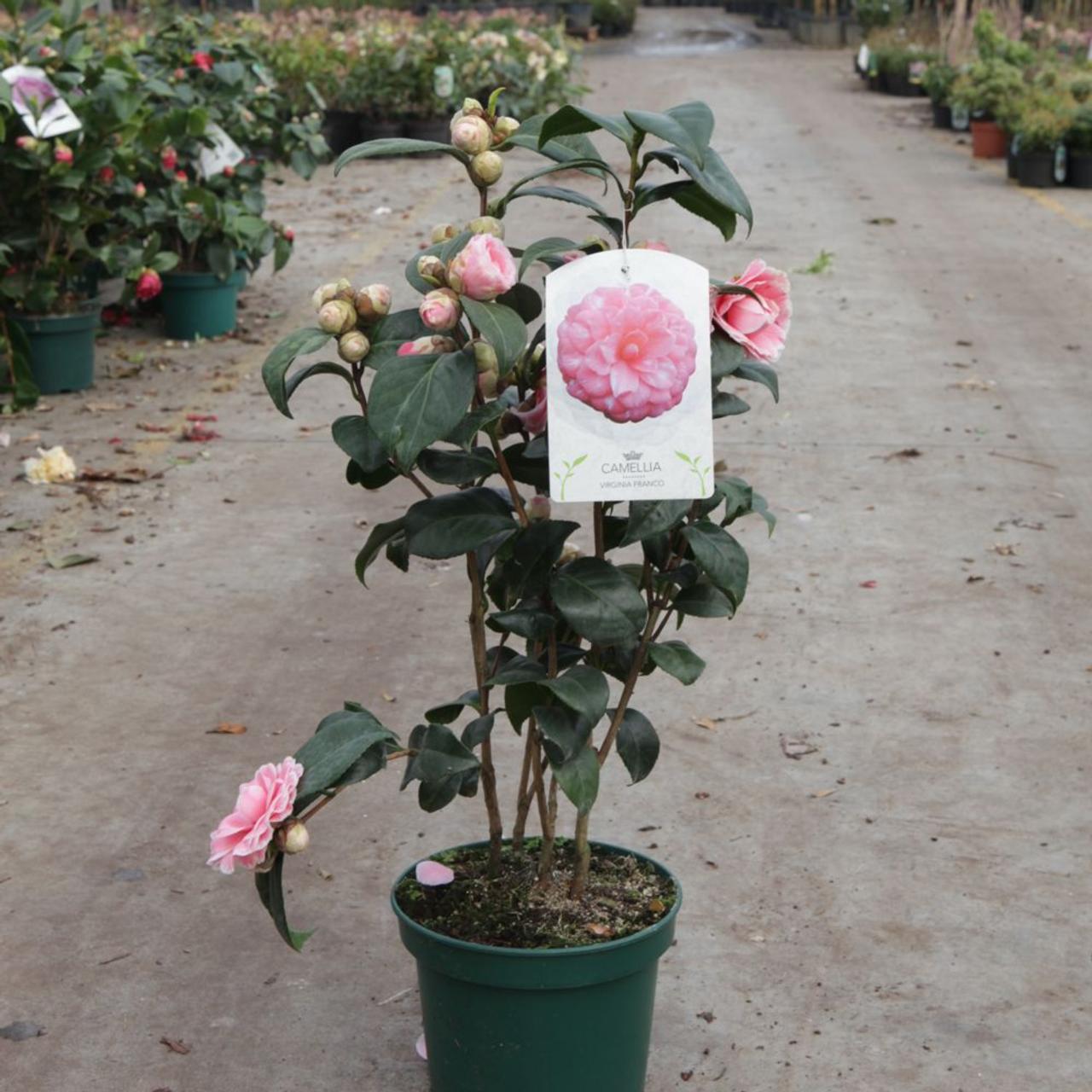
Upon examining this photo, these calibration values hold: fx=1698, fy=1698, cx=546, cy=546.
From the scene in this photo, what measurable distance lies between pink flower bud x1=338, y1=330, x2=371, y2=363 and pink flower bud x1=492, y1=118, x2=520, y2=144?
0.35 metres

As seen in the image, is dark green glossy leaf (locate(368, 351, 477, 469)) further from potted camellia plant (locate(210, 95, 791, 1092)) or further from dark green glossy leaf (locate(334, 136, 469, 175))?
dark green glossy leaf (locate(334, 136, 469, 175))

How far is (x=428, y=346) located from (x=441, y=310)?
0.12m

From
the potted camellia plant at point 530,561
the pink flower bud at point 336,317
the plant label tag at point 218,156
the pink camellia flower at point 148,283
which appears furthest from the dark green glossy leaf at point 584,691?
the plant label tag at point 218,156

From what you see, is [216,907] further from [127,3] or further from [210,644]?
[127,3]

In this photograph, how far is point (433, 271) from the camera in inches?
89.3

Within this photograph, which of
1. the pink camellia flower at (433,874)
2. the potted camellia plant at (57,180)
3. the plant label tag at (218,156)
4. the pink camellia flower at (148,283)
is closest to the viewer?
the pink camellia flower at (433,874)

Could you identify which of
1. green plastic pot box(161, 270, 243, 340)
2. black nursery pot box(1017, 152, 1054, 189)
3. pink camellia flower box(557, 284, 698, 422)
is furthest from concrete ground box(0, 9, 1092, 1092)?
black nursery pot box(1017, 152, 1054, 189)

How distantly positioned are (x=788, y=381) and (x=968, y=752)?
11.4 ft

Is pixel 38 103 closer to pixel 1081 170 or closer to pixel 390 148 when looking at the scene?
pixel 390 148

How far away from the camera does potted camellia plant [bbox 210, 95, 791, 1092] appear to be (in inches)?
87.1

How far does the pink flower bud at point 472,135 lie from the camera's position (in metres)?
2.28

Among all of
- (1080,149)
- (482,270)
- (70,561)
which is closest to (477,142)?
(482,270)

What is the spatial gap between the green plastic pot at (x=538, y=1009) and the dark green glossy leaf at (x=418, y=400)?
749 mm

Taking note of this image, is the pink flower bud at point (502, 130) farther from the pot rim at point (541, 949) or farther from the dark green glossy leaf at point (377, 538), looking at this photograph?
the pot rim at point (541, 949)
